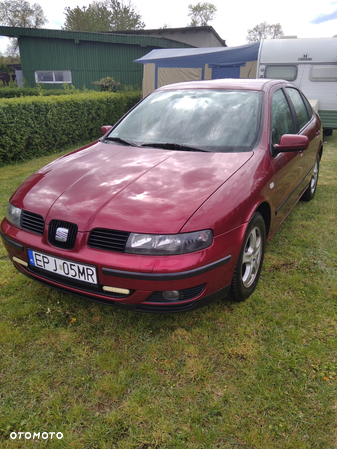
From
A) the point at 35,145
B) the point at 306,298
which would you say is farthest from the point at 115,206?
the point at 35,145

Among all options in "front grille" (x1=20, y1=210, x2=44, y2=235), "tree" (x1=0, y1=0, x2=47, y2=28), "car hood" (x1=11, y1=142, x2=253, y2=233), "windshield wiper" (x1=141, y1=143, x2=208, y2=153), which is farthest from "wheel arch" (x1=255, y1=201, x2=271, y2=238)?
"tree" (x1=0, y1=0, x2=47, y2=28)

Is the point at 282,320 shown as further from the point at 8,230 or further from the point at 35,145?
the point at 35,145

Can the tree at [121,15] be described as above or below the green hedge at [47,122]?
above

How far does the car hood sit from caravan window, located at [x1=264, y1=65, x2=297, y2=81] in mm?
8798

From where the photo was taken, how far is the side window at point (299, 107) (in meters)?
3.75

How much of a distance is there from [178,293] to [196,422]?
2.16ft

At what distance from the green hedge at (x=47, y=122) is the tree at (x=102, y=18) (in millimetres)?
39309

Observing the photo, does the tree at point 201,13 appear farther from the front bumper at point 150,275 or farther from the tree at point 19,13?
the front bumper at point 150,275

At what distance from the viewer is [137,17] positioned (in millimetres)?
46469

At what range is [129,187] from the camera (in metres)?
2.19

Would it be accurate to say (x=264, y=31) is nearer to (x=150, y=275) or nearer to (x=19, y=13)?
(x=19, y=13)

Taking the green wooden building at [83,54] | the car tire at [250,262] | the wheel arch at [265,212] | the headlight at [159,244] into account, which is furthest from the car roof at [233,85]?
the green wooden building at [83,54]

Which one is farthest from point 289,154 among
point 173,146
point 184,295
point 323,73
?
point 323,73

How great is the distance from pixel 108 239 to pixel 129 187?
0.42 metres
